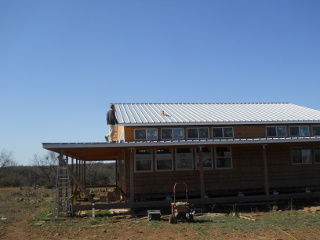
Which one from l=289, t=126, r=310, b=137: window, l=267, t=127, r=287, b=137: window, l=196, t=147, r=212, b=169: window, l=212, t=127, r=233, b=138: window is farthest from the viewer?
l=289, t=126, r=310, b=137: window

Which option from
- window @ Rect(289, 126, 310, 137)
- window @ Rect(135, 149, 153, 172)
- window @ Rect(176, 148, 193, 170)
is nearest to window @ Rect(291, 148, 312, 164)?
window @ Rect(289, 126, 310, 137)

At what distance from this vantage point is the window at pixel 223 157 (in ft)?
60.6

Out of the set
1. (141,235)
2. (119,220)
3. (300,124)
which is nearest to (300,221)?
(141,235)

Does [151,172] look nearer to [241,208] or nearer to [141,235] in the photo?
[241,208]

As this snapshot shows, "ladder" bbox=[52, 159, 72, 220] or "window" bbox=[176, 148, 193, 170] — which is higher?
"window" bbox=[176, 148, 193, 170]

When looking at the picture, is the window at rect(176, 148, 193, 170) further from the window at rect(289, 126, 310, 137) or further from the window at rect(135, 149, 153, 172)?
the window at rect(289, 126, 310, 137)

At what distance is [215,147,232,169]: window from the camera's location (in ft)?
60.6

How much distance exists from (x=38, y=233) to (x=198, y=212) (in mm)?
6962

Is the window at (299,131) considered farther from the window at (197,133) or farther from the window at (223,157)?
the window at (197,133)

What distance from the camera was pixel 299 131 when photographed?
789 inches

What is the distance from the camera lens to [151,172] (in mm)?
17641

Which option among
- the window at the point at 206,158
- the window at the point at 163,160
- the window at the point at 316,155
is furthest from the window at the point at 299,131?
the window at the point at 163,160

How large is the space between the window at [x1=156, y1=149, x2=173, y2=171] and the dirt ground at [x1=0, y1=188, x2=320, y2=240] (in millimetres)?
3092

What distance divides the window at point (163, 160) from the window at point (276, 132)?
6.00 meters
